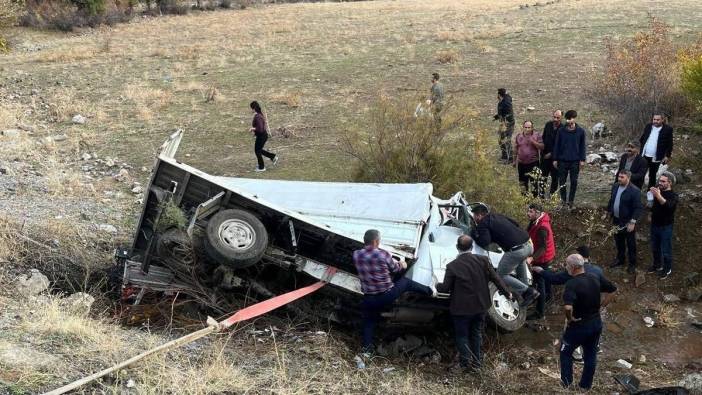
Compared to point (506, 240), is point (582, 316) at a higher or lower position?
lower

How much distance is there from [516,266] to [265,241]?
8.37ft

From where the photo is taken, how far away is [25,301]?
5.85m

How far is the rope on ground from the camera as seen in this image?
4.36 metres

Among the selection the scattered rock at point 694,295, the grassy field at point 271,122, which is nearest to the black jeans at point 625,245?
the grassy field at point 271,122

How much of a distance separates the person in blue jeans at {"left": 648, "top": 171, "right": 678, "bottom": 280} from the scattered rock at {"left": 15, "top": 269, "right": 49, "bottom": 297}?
676 cm

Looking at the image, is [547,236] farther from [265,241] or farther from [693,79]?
[693,79]

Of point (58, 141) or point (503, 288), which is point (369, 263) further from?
point (58, 141)

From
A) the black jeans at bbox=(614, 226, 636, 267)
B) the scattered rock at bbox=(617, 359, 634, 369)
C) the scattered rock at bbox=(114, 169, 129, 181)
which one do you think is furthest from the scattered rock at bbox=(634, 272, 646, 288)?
the scattered rock at bbox=(114, 169, 129, 181)

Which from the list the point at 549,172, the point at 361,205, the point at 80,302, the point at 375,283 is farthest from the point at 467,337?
the point at 549,172

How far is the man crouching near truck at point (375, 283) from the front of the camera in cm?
567

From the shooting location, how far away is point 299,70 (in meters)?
21.4

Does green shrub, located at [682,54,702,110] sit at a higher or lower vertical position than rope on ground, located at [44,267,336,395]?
higher

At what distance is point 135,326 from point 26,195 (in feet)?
14.2

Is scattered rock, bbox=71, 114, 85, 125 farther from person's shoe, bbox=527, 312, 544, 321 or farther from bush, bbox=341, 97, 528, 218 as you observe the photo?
person's shoe, bbox=527, 312, 544, 321
